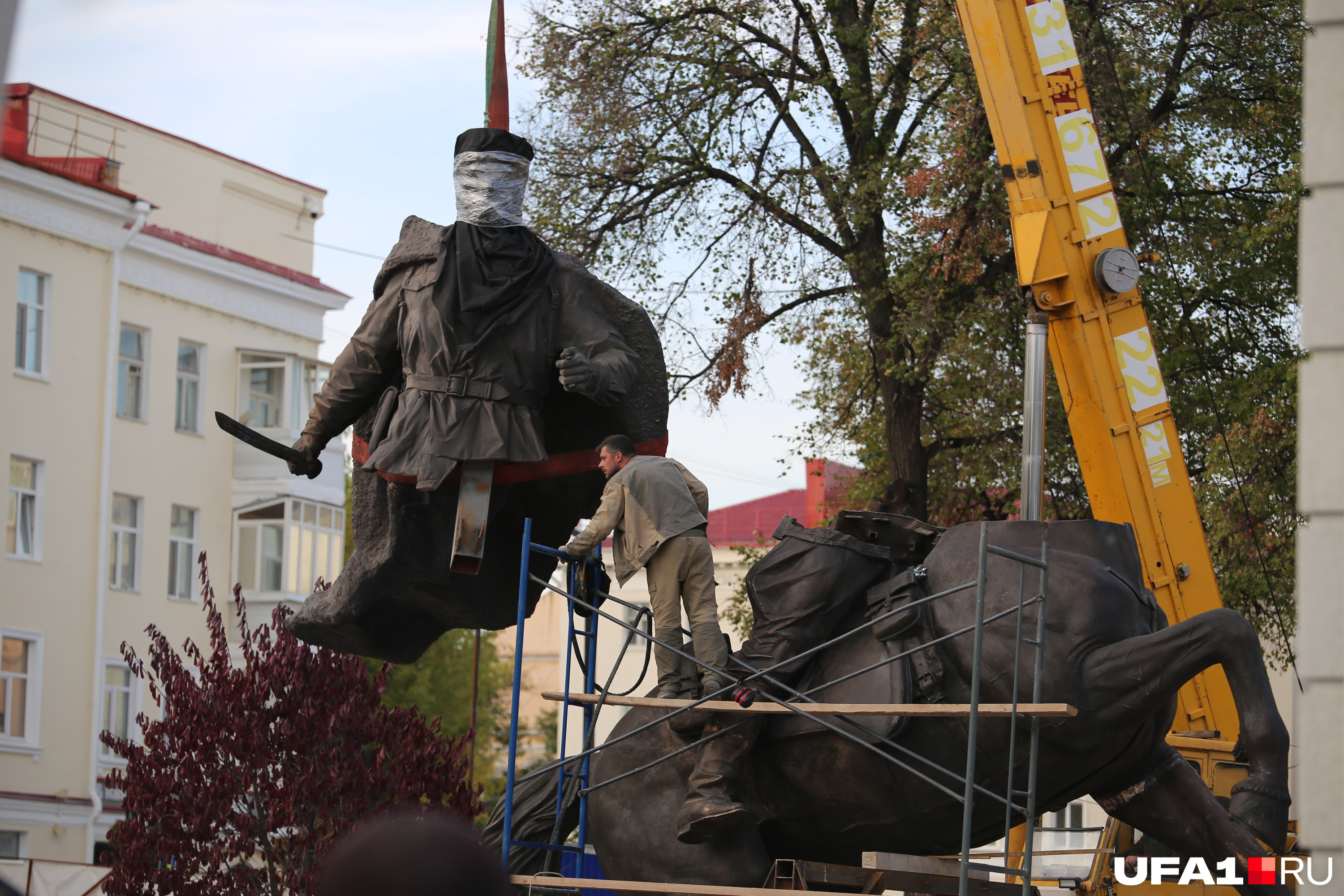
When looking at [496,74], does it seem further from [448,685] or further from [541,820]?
[448,685]

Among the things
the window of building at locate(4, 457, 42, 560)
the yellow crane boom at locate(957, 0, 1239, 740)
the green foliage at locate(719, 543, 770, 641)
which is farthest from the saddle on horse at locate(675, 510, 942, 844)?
the window of building at locate(4, 457, 42, 560)

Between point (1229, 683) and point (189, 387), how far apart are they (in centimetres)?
2600

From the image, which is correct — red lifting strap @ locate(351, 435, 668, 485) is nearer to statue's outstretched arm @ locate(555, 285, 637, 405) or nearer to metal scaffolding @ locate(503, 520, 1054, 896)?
metal scaffolding @ locate(503, 520, 1054, 896)

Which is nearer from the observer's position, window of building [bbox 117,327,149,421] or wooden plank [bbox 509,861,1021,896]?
wooden plank [bbox 509,861,1021,896]

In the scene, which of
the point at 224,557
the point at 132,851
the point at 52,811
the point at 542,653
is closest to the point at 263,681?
the point at 132,851

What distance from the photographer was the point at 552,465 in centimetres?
770

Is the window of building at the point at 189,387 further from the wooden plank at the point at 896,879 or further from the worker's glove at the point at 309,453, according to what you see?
the wooden plank at the point at 896,879

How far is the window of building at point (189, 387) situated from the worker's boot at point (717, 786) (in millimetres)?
24437

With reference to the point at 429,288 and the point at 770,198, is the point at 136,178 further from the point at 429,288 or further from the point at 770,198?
the point at 429,288

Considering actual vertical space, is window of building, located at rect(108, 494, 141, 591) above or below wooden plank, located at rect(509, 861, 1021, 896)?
above

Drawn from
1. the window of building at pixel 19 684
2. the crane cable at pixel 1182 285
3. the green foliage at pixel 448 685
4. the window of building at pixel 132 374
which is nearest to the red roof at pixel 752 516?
the green foliage at pixel 448 685

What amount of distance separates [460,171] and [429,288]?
59 cm

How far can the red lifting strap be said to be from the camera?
752 centimetres

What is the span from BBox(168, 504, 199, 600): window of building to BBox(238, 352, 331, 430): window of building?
2.14 metres
